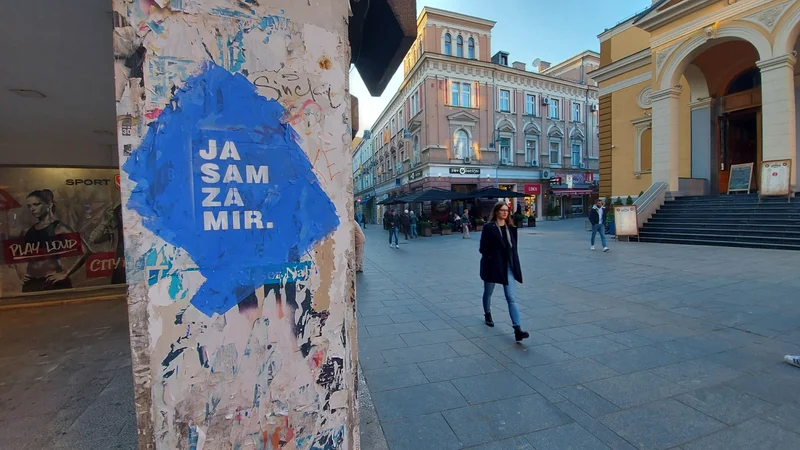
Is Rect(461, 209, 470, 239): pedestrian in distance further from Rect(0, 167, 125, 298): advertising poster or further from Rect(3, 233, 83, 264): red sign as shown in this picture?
Rect(3, 233, 83, 264): red sign

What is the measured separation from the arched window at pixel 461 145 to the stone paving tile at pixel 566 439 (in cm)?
2696

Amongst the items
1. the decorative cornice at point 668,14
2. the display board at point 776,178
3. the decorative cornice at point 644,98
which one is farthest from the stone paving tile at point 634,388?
the decorative cornice at point 644,98

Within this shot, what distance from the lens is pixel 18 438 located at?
2.51 m

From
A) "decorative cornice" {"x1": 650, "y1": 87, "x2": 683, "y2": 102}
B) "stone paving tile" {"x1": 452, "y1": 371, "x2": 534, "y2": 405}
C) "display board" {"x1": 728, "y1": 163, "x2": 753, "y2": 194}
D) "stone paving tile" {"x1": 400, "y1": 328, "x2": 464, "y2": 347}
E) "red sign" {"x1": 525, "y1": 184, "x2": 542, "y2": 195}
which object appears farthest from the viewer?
"red sign" {"x1": 525, "y1": 184, "x2": 542, "y2": 195}

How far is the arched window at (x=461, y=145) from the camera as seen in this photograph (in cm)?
2841

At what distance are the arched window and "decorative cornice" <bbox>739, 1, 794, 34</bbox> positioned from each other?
58.8 ft

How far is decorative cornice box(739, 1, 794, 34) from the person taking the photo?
456 inches

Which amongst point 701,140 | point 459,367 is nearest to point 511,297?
point 459,367

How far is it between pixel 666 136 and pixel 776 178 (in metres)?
4.06

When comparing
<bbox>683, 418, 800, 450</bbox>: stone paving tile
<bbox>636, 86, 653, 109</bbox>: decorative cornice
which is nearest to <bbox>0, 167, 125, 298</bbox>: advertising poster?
<bbox>683, 418, 800, 450</bbox>: stone paving tile

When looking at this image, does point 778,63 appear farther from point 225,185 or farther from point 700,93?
point 225,185

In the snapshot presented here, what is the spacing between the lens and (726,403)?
2.71 m

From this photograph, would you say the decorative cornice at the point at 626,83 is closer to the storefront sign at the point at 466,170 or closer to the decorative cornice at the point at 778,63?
the decorative cornice at the point at 778,63

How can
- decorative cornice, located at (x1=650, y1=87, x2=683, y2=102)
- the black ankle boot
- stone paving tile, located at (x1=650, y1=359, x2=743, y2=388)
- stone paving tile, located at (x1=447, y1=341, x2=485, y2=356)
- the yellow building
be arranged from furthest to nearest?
decorative cornice, located at (x1=650, y1=87, x2=683, y2=102)
the yellow building
the black ankle boot
stone paving tile, located at (x1=447, y1=341, x2=485, y2=356)
stone paving tile, located at (x1=650, y1=359, x2=743, y2=388)
